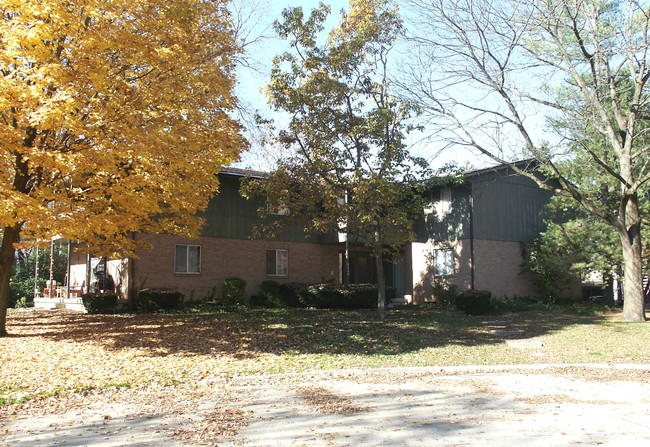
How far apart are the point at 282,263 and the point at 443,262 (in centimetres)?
730

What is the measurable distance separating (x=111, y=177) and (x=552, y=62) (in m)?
12.9

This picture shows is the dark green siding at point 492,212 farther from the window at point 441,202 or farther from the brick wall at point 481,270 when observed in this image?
the brick wall at point 481,270

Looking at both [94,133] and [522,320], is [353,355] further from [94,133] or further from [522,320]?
[522,320]

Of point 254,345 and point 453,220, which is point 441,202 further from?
point 254,345

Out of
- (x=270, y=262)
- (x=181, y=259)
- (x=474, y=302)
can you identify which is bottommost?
(x=474, y=302)

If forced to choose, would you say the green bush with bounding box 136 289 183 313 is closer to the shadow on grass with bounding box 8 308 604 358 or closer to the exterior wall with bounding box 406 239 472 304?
the shadow on grass with bounding box 8 308 604 358

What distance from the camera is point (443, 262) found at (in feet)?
80.2

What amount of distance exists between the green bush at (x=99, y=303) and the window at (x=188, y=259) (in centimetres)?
306

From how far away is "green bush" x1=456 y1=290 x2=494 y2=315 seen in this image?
20.5 m

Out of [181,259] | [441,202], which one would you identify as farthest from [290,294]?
[441,202]

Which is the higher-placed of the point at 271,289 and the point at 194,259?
the point at 194,259

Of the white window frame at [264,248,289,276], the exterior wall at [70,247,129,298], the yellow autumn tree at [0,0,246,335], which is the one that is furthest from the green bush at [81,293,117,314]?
the white window frame at [264,248,289,276]

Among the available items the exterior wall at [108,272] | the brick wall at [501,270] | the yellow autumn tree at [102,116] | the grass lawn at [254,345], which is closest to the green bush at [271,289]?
the grass lawn at [254,345]

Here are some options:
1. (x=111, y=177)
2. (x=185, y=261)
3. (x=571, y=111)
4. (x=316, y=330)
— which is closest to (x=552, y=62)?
(x=571, y=111)
